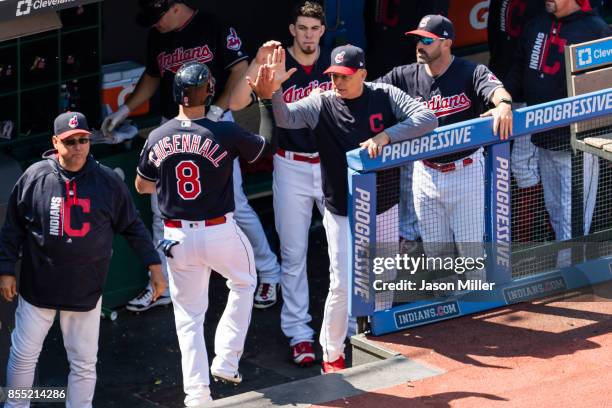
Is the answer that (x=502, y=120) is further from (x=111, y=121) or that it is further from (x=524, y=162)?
(x=111, y=121)

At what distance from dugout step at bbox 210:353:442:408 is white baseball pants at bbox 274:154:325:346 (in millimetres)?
857

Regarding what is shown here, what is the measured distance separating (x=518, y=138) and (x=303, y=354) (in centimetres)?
176

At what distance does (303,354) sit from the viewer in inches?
301

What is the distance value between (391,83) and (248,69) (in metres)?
1.13

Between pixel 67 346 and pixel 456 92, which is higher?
pixel 456 92

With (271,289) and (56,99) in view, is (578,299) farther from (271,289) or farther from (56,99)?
(56,99)

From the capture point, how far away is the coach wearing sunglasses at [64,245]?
6.35 metres

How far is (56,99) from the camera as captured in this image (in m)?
8.35

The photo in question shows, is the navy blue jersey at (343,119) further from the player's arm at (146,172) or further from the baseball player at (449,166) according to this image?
the player's arm at (146,172)

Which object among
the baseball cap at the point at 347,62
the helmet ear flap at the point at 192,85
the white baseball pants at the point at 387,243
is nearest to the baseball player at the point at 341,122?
the baseball cap at the point at 347,62

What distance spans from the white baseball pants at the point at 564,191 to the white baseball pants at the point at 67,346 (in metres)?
2.74

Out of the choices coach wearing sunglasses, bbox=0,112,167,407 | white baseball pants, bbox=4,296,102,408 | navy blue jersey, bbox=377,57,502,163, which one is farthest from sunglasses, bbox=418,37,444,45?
white baseball pants, bbox=4,296,102,408

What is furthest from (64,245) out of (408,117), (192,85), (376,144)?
(408,117)

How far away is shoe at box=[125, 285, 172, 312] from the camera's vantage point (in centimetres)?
833
